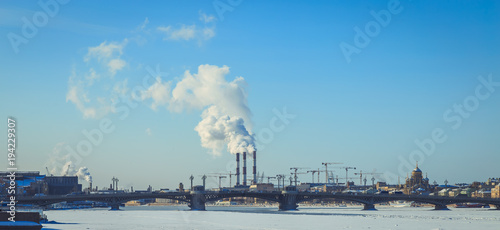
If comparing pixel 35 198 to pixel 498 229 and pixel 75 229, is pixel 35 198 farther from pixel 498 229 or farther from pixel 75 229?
pixel 498 229

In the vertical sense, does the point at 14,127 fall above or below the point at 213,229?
above

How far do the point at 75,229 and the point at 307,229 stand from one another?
32605 mm

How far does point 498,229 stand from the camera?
98625 mm

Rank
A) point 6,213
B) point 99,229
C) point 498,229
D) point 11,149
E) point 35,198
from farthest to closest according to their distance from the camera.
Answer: point 35,198
point 498,229
point 99,229
point 6,213
point 11,149

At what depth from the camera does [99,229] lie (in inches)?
3639

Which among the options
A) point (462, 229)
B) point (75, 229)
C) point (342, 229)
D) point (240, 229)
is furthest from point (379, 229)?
point (75, 229)

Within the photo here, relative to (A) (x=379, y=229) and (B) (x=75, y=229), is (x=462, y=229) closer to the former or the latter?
(A) (x=379, y=229)

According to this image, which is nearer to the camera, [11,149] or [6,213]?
[11,149]

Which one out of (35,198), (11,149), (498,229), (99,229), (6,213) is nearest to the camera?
(11,149)

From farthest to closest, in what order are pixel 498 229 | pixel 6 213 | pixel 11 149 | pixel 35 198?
pixel 35 198
pixel 498 229
pixel 6 213
pixel 11 149

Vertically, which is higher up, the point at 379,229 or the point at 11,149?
the point at 11,149

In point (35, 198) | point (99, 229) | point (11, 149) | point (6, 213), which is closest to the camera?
point (11, 149)

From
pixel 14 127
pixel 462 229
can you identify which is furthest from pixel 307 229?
pixel 14 127

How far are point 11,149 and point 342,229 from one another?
52.5 m
